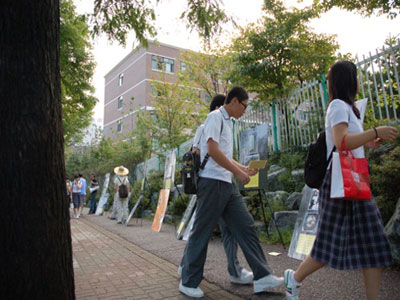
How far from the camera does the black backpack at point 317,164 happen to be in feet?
7.98

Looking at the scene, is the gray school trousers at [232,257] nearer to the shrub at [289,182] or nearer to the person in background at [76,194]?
the shrub at [289,182]

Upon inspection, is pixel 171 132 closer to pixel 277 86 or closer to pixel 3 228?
pixel 277 86

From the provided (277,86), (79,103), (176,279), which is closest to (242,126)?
(277,86)

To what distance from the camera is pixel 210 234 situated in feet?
10.2

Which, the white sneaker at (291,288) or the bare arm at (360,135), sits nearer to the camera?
the bare arm at (360,135)

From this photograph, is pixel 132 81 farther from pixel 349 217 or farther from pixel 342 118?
pixel 349 217

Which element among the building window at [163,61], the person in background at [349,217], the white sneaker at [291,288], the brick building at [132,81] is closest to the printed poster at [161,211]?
the white sneaker at [291,288]

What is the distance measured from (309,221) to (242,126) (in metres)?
6.45

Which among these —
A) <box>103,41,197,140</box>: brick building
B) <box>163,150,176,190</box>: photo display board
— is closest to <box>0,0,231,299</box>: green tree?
<box>163,150,176,190</box>: photo display board

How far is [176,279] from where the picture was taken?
3.80 metres

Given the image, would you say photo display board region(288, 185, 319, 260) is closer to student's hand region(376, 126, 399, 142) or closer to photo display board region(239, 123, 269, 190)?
photo display board region(239, 123, 269, 190)

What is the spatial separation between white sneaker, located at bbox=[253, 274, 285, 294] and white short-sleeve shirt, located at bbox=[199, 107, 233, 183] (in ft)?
3.34

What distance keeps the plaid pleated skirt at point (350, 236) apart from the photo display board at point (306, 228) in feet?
6.09

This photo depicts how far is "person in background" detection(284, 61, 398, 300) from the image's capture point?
7.01 ft
